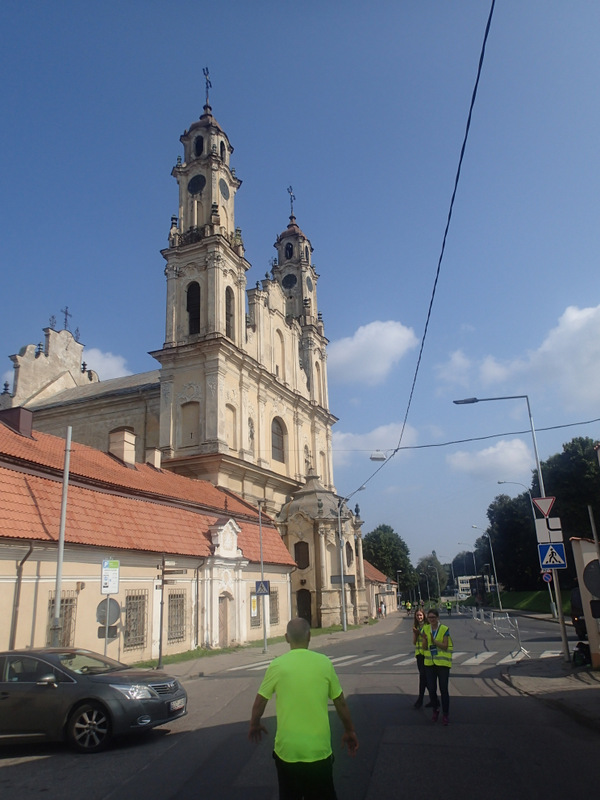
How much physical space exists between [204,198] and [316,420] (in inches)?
831

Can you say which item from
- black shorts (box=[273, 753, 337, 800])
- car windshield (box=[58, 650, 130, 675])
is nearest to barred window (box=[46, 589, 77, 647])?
car windshield (box=[58, 650, 130, 675])

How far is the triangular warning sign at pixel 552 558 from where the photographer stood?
15.1m

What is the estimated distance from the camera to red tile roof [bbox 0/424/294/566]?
1673 centimetres

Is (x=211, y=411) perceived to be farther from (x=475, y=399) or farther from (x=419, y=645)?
(x=419, y=645)

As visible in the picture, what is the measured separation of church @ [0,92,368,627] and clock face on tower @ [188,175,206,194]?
76 millimetres

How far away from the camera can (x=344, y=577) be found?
34969 millimetres

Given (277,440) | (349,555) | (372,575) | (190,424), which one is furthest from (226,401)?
(372,575)

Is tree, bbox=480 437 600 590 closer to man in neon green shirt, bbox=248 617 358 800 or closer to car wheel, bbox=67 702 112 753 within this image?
car wheel, bbox=67 702 112 753

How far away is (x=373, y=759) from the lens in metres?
7.04

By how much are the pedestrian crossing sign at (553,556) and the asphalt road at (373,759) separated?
4.40 m

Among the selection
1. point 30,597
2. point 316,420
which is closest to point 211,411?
point 316,420

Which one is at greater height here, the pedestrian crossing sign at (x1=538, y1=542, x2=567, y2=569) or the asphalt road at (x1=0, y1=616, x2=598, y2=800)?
the pedestrian crossing sign at (x1=538, y1=542, x2=567, y2=569)

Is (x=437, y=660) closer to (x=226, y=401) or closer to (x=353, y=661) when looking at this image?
(x=353, y=661)

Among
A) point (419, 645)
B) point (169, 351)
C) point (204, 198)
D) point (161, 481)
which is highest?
point (204, 198)
